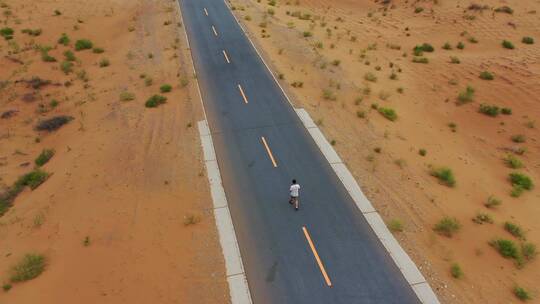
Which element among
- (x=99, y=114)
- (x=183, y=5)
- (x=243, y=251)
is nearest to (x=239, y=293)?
(x=243, y=251)

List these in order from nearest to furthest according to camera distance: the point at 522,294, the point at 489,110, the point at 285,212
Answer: the point at 522,294, the point at 285,212, the point at 489,110

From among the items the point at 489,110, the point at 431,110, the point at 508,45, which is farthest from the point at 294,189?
the point at 508,45

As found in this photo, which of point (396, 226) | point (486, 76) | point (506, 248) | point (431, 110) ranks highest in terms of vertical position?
point (486, 76)

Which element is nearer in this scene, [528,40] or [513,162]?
[513,162]

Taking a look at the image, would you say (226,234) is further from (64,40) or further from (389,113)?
(64,40)

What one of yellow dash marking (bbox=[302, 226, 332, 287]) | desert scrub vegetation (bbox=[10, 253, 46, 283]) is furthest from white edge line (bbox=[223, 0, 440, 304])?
desert scrub vegetation (bbox=[10, 253, 46, 283])

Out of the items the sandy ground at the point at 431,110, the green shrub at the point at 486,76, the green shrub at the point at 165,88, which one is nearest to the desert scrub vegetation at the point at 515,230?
the sandy ground at the point at 431,110

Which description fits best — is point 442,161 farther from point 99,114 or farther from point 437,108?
point 99,114
